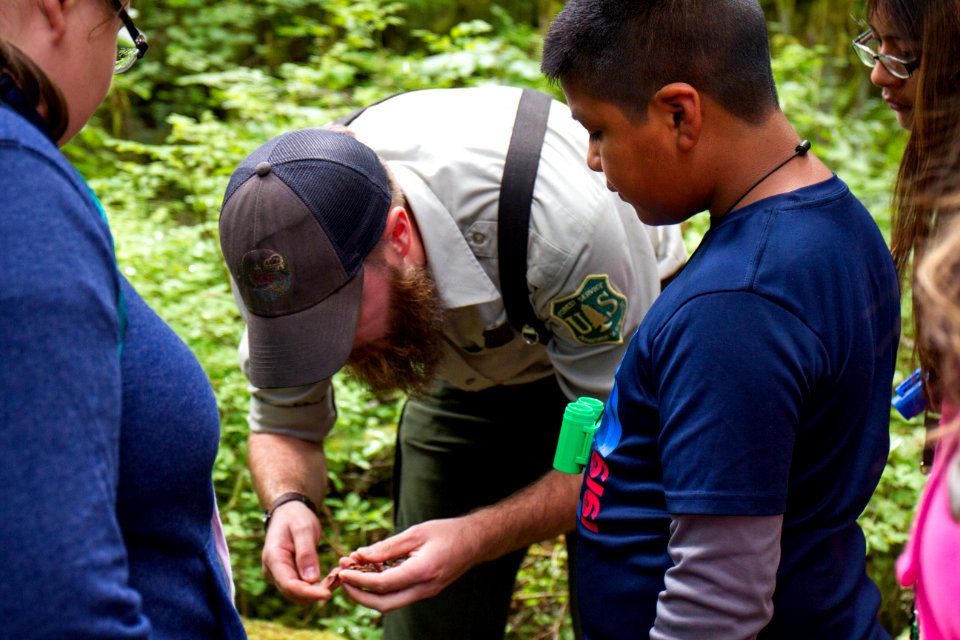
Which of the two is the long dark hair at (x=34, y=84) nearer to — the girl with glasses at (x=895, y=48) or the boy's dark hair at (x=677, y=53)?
the boy's dark hair at (x=677, y=53)

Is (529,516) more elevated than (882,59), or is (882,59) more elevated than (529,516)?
(882,59)

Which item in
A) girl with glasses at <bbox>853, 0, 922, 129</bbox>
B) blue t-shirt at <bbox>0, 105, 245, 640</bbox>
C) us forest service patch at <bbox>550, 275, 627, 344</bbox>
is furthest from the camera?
us forest service patch at <bbox>550, 275, 627, 344</bbox>

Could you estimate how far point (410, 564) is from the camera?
6.57 feet

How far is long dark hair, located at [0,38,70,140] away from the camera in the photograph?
3.55 ft

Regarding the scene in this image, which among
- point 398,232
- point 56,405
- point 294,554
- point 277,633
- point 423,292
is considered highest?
point 56,405

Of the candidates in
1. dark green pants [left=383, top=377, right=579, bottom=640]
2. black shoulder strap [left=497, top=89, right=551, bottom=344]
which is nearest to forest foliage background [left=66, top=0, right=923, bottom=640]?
dark green pants [left=383, top=377, right=579, bottom=640]

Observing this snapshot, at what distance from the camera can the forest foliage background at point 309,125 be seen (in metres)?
3.33

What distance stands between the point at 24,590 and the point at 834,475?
1.14 meters

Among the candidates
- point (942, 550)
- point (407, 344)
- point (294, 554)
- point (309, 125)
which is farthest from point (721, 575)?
point (309, 125)

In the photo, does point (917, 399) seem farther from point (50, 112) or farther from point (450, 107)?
point (50, 112)

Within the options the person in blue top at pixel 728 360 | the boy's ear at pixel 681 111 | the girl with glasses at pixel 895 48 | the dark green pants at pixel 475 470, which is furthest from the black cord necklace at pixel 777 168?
the dark green pants at pixel 475 470

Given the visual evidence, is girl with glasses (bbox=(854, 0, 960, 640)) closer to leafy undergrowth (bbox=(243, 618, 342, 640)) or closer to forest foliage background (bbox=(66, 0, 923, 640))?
forest foliage background (bbox=(66, 0, 923, 640))

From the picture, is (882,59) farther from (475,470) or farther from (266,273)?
(475,470)

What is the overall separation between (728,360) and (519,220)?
2.73ft
